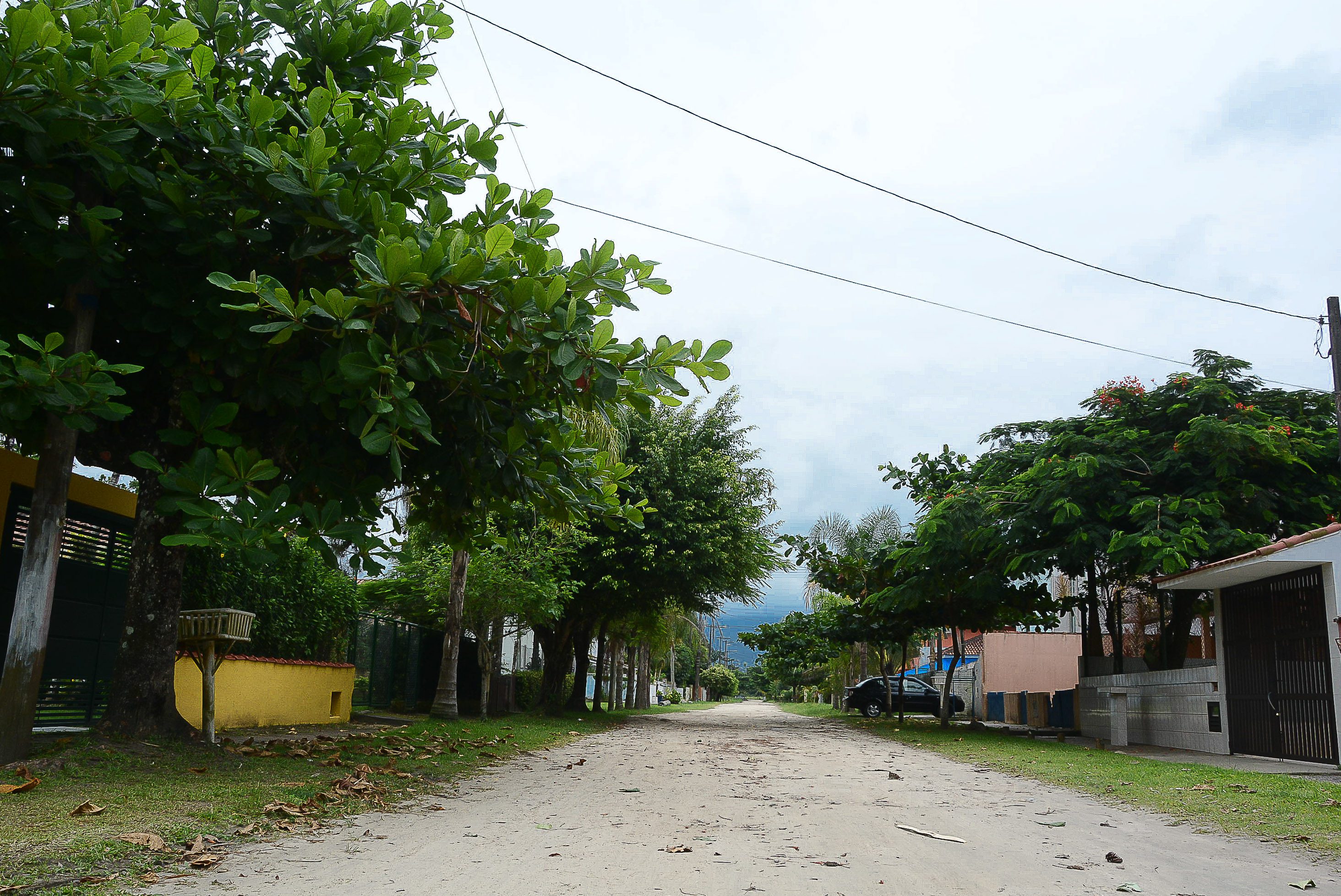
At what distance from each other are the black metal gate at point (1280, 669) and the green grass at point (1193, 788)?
150 cm

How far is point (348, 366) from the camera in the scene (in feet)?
20.8

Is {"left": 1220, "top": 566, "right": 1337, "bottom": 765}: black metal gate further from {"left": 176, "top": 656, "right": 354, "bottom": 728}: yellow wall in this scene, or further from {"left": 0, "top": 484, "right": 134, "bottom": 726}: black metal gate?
{"left": 0, "top": 484, "right": 134, "bottom": 726}: black metal gate

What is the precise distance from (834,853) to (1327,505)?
13937mm

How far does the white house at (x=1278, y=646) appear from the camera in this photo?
39.7 feet

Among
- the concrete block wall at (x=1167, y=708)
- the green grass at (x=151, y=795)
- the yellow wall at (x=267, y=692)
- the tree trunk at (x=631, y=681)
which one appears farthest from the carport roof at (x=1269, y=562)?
the tree trunk at (x=631, y=681)

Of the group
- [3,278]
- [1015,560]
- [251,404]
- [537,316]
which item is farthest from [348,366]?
[1015,560]

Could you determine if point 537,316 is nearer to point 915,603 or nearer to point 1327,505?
point 1327,505

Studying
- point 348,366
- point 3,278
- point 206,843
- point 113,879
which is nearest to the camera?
point 113,879

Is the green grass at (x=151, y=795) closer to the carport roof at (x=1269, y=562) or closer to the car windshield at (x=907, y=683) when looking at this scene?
the carport roof at (x=1269, y=562)

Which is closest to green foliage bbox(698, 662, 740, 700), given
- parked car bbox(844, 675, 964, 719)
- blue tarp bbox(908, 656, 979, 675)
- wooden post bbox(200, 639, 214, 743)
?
blue tarp bbox(908, 656, 979, 675)

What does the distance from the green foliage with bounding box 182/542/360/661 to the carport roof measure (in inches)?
465

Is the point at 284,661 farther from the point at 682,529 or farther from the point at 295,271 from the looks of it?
the point at 682,529

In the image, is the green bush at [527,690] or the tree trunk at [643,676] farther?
the tree trunk at [643,676]

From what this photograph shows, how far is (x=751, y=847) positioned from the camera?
19.7ft
